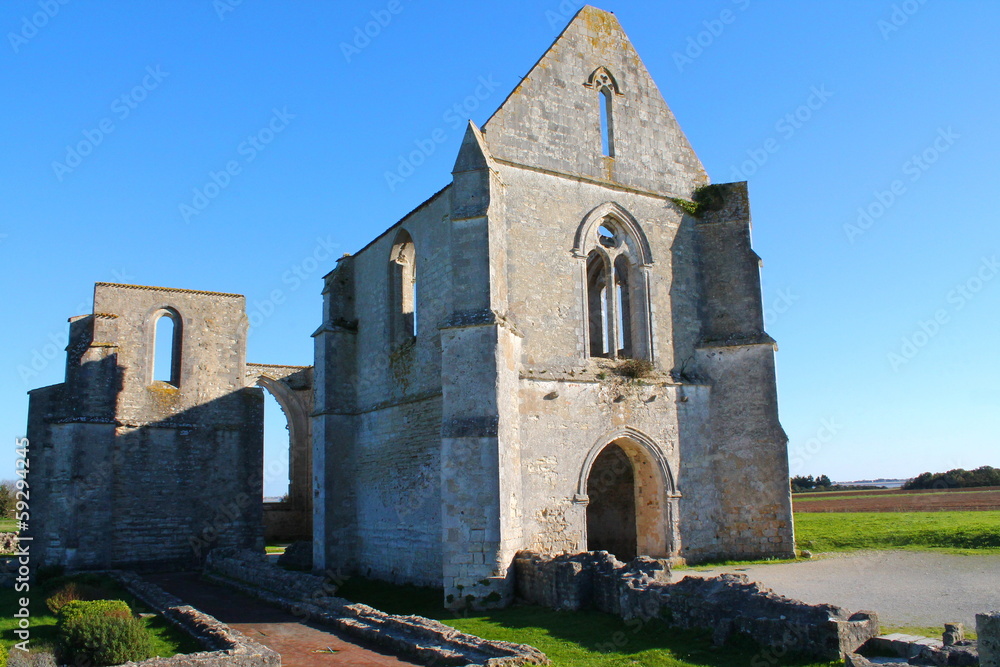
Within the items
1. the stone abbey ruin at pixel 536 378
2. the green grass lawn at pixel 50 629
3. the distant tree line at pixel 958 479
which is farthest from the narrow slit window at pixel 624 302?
the distant tree line at pixel 958 479

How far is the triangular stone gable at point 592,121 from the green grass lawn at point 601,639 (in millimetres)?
8152

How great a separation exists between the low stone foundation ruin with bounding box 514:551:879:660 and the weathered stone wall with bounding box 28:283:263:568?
1259 centimetres

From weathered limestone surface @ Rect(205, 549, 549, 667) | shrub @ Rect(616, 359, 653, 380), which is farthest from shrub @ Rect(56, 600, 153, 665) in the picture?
shrub @ Rect(616, 359, 653, 380)

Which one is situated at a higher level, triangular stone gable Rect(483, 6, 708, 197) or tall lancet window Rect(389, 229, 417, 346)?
triangular stone gable Rect(483, 6, 708, 197)

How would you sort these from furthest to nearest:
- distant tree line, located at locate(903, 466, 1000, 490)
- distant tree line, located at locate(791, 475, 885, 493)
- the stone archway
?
distant tree line, located at locate(791, 475, 885, 493) < distant tree line, located at locate(903, 466, 1000, 490) < the stone archway

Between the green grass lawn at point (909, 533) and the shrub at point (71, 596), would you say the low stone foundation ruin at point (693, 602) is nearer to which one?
the green grass lawn at point (909, 533)

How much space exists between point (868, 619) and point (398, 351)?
10.8 meters

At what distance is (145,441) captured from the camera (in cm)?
2097

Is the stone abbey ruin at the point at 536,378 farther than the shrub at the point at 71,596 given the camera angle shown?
No

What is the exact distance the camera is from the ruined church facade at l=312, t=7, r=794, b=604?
12945mm

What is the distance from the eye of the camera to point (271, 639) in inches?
428

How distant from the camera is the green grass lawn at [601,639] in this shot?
26.0 ft

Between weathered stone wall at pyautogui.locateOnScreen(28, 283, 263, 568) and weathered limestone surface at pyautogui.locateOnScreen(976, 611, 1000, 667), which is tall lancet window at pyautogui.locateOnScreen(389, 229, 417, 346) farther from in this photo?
weathered limestone surface at pyautogui.locateOnScreen(976, 611, 1000, 667)

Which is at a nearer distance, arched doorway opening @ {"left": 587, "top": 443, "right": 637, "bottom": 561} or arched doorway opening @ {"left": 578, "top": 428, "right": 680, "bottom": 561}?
arched doorway opening @ {"left": 578, "top": 428, "right": 680, "bottom": 561}
